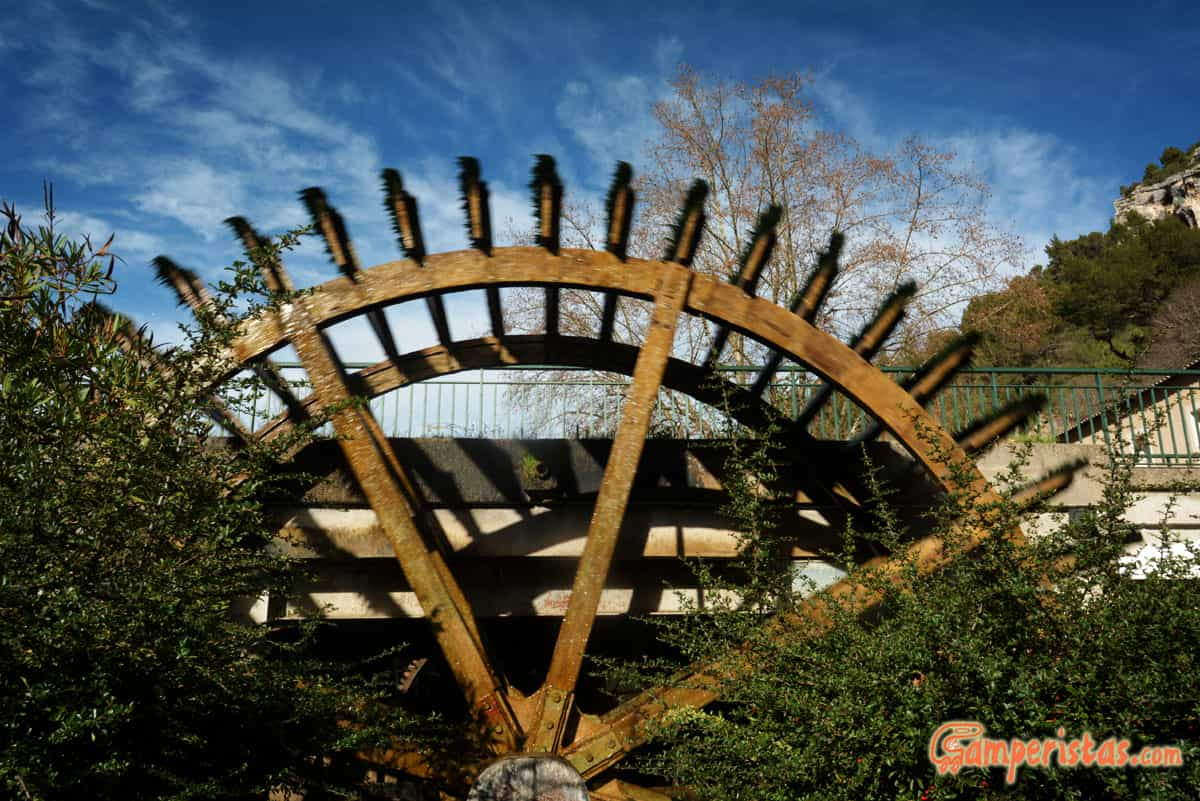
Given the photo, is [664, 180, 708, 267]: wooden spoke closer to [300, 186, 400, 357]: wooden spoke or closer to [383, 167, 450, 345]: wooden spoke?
[383, 167, 450, 345]: wooden spoke

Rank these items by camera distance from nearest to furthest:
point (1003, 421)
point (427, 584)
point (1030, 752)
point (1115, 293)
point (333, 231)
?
point (1030, 752) < point (427, 584) < point (333, 231) < point (1003, 421) < point (1115, 293)

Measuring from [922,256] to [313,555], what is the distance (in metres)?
13.9

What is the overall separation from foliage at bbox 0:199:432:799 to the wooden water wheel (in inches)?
35.8

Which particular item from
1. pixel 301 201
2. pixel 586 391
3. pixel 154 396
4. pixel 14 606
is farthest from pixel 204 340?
pixel 586 391

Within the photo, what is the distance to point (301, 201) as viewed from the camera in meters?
5.54

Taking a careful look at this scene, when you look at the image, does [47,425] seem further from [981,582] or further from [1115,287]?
[1115,287]

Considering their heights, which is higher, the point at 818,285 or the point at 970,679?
the point at 818,285

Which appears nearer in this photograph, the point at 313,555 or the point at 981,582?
the point at 981,582

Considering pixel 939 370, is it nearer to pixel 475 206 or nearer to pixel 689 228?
pixel 689 228

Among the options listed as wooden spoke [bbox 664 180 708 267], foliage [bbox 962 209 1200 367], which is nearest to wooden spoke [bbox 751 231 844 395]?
wooden spoke [bbox 664 180 708 267]

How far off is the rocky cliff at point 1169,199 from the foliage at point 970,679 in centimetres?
4877

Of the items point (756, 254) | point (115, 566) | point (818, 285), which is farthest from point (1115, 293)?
point (115, 566)

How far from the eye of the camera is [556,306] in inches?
254

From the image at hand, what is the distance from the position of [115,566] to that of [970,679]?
3551 mm
